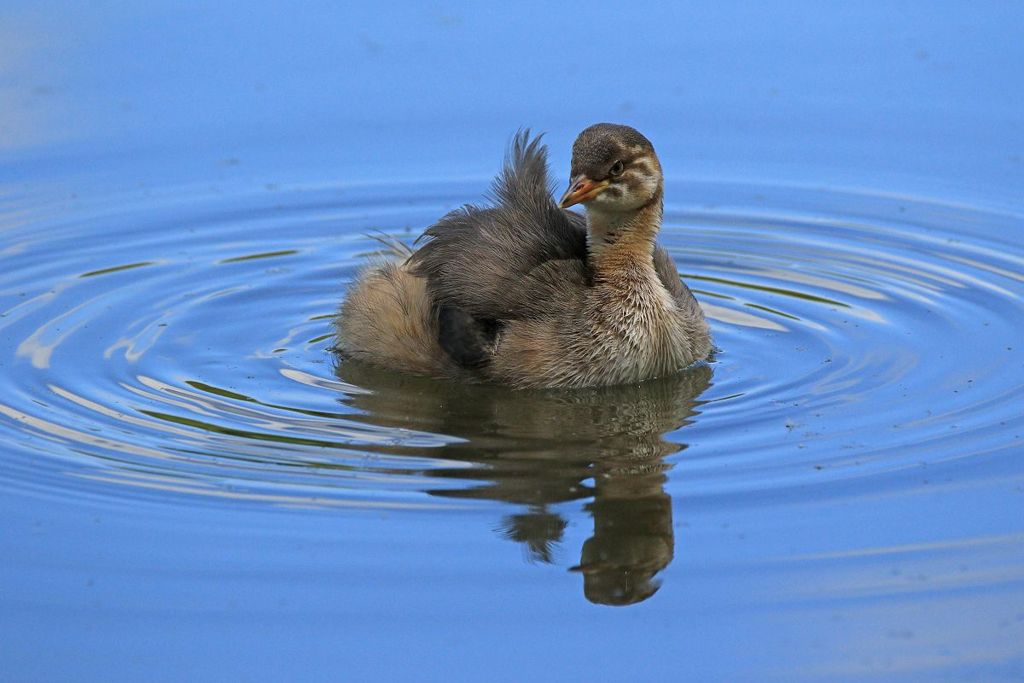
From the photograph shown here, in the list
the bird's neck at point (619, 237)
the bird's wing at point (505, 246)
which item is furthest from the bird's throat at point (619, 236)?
the bird's wing at point (505, 246)

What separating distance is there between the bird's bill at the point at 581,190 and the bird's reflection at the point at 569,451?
1.14 metres

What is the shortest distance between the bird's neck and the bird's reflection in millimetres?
741

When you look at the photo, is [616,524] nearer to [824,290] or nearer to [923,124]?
[824,290]

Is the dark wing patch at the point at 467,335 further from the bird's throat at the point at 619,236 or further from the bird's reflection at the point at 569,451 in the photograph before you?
the bird's throat at the point at 619,236

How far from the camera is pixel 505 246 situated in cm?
1030

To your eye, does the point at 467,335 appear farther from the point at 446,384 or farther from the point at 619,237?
the point at 619,237

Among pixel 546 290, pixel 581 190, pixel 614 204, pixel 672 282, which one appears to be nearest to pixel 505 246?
pixel 546 290

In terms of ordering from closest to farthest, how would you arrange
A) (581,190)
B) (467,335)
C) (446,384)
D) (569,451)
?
(569,451) → (581,190) → (467,335) → (446,384)

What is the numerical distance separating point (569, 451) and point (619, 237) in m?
1.83

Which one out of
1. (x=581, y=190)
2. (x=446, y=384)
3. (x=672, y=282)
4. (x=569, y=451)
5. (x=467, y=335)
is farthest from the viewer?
(x=672, y=282)

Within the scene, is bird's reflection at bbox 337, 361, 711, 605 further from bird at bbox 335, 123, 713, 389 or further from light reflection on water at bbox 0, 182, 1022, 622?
bird at bbox 335, 123, 713, 389

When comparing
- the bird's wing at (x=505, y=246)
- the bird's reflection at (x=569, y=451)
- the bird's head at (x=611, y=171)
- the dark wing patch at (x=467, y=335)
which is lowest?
the bird's reflection at (x=569, y=451)

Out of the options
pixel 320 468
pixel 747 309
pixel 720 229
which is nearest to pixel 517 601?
pixel 320 468

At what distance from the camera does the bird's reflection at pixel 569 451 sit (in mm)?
8039
